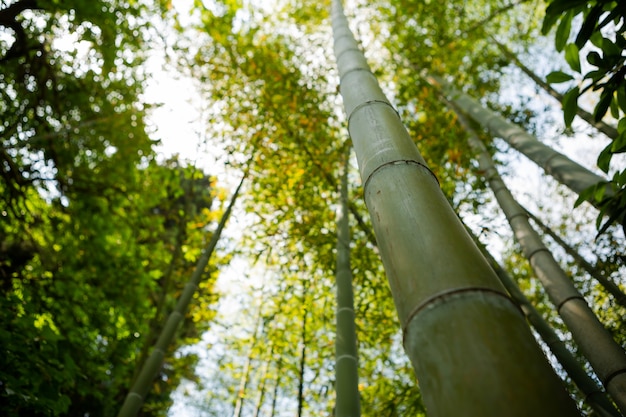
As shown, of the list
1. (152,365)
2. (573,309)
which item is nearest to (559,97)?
(573,309)

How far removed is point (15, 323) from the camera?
8.37 ft

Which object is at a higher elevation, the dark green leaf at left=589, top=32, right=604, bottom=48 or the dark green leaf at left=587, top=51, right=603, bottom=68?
the dark green leaf at left=589, top=32, right=604, bottom=48

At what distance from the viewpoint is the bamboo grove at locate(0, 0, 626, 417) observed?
77cm

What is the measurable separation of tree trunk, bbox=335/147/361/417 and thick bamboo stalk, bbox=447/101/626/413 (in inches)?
47.5

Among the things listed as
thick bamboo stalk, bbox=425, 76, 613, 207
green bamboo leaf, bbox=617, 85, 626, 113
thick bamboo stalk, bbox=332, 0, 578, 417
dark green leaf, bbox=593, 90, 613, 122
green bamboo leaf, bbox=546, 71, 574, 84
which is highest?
thick bamboo stalk, bbox=425, 76, 613, 207

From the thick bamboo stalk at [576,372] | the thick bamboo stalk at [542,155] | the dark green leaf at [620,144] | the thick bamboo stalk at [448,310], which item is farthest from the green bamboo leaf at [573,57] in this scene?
the thick bamboo stalk at [576,372]

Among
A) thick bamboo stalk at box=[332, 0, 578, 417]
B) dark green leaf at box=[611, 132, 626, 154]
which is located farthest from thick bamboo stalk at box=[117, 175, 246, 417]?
dark green leaf at box=[611, 132, 626, 154]

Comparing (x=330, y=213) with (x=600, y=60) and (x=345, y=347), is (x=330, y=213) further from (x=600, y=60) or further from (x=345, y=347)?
(x=600, y=60)

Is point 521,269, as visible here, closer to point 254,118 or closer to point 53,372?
point 254,118

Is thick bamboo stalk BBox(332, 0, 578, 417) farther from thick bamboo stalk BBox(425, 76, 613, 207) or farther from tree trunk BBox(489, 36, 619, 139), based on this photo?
tree trunk BBox(489, 36, 619, 139)

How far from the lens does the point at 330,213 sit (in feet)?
14.5

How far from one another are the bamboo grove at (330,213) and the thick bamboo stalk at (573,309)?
1 cm

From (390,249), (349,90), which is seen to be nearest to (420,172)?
(390,249)

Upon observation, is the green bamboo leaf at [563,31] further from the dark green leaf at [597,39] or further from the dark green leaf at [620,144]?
the dark green leaf at [620,144]
